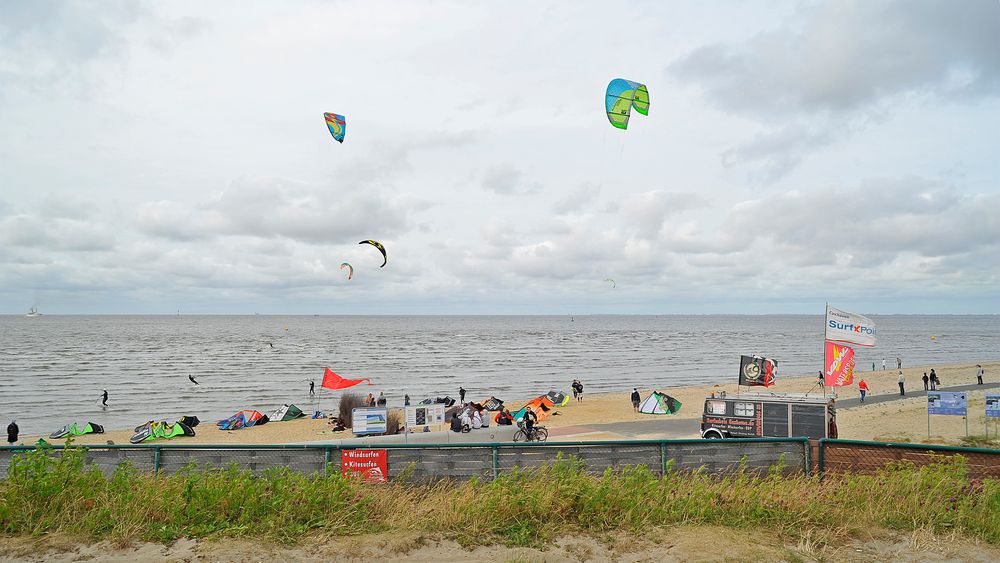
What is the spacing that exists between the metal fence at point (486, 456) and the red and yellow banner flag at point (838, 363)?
1019 cm

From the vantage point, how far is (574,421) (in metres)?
31.1

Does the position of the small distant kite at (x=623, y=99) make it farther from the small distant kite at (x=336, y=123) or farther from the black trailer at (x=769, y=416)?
the small distant kite at (x=336, y=123)

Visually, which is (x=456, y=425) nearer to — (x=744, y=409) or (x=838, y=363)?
(x=744, y=409)

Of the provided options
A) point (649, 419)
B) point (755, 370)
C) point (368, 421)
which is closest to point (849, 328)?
point (755, 370)

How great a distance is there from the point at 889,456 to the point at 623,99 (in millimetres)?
15049

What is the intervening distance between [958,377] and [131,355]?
94.3 m

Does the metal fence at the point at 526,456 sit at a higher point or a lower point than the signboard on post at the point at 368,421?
higher

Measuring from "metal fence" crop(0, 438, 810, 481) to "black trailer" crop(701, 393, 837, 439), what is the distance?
9207 millimetres

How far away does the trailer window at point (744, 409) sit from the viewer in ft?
65.7

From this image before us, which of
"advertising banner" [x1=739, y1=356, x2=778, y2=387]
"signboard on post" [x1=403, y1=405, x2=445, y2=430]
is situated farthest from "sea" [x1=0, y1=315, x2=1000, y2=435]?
"advertising banner" [x1=739, y1=356, x2=778, y2=387]

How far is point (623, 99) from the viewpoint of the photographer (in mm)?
21828

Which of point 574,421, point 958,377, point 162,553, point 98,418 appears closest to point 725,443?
point 162,553

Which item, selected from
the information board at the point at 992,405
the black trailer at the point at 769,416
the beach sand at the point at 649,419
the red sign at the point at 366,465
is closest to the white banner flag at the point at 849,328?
the black trailer at the point at 769,416

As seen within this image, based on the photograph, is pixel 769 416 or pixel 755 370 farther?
pixel 755 370
